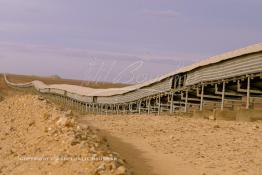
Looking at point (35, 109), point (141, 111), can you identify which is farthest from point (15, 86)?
point (35, 109)

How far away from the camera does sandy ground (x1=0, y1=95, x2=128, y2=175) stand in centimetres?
756

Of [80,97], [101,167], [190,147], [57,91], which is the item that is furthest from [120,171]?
[57,91]

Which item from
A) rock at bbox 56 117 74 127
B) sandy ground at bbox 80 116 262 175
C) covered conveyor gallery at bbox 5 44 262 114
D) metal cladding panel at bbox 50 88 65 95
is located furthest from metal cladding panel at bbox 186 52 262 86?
metal cladding panel at bbox 50 88 65 95

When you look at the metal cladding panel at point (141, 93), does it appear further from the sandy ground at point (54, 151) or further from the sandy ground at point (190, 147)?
the sandy ground at point (54, 151)

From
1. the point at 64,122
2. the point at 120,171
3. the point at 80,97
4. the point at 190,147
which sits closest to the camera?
the point at 120,171

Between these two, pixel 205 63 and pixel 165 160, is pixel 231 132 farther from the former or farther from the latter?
pixel 205 63

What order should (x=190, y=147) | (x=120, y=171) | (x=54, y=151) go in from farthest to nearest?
(x=190, y=147) → (x=54, y=151) → (x=120, y=171)

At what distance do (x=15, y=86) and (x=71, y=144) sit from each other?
80693 millimetres

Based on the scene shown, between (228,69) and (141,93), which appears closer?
(228,69)

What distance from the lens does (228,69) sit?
67.3 ft

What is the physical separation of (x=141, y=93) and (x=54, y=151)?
22554 millimetres

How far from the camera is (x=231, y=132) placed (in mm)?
13516

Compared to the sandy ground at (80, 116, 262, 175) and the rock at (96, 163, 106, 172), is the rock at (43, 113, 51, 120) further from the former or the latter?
the rock at (96, 163, 106, 172)

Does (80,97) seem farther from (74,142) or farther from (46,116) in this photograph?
(74,142)
